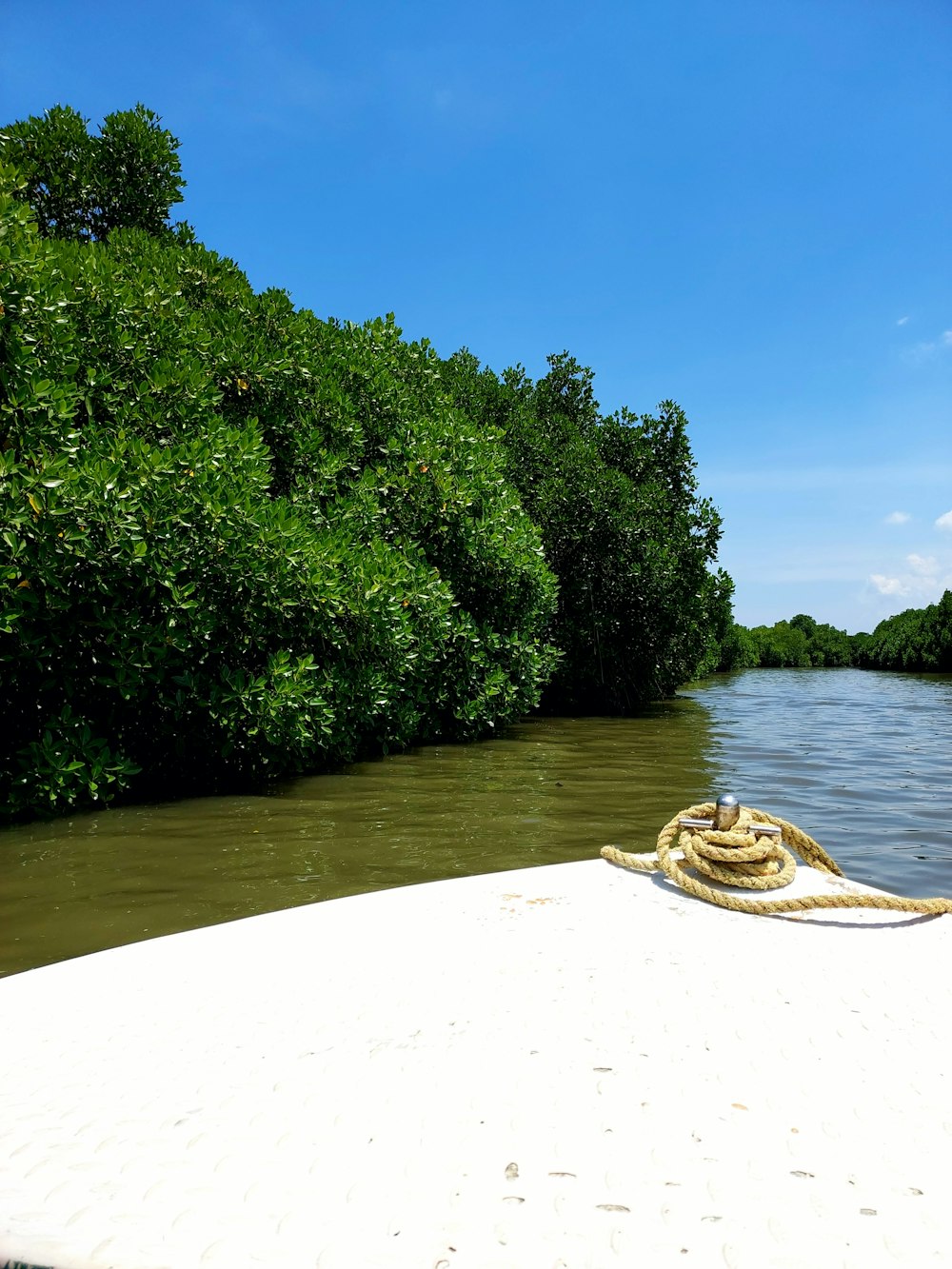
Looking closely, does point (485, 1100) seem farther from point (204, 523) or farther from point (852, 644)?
point (852, 644)

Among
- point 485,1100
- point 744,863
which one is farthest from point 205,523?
point 485,1100

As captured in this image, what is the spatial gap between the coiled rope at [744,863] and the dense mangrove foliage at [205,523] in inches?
176

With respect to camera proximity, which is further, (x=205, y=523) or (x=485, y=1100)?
(x=205, y=523)

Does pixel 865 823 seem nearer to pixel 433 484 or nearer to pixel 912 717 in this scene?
pixel 433 484

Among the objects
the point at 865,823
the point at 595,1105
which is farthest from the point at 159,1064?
the point at 865,823

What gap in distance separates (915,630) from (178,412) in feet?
202

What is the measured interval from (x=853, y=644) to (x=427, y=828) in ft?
276

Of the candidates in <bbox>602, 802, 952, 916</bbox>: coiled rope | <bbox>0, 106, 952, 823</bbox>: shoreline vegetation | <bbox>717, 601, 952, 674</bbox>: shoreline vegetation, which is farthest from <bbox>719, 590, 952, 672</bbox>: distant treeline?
<bbox>602, 802, 952, 916</bbox>: coiled rope

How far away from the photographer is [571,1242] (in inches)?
51.5

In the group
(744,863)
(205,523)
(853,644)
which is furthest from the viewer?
(853,644)

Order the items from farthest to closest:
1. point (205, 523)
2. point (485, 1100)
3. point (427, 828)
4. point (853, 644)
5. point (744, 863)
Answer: point (853, 644), point (205, 523), point (427, 828), point (744, 863), point (485, 1100)

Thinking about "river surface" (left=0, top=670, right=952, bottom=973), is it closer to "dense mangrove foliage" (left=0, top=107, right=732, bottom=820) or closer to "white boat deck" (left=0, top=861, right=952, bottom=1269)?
"dense mangrove foliage" (left=0, top=107, right=732, bottom=820)

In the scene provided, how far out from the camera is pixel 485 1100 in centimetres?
168

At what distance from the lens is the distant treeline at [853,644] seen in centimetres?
5475
